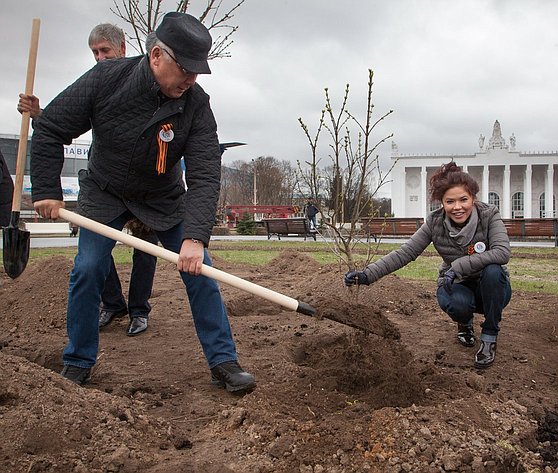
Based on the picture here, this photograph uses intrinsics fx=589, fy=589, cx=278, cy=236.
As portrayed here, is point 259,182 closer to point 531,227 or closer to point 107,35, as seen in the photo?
point 531,227

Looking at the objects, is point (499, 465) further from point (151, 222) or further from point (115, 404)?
point (151, 222)

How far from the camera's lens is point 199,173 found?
3533mm

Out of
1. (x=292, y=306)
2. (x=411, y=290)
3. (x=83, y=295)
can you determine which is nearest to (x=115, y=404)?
(x=83, y=295)

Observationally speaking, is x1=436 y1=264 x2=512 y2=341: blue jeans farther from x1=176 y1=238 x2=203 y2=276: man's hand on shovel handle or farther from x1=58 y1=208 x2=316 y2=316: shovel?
x1=176 y1=238 x2=203 y2=276: man's hand on shovel handle

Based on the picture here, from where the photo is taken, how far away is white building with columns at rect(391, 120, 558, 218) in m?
65.4

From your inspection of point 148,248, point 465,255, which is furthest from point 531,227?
point 148,248

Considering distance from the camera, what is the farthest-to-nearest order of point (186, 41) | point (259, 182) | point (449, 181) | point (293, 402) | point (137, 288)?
point (259, 182)
point (137, 288)
point (449, 181)
point (293, 402)
point (186, 41)

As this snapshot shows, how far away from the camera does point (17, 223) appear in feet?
12.9

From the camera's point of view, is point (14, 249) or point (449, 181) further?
point (449, 181)

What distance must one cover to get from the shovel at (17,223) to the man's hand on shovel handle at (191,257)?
1.24 m

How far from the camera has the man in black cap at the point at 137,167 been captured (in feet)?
11.1

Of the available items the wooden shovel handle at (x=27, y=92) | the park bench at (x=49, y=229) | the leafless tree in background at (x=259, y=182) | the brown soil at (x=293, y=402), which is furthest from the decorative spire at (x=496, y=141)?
the wooden shovel handle at (x=27, y=92)

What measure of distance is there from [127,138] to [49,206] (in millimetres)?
602

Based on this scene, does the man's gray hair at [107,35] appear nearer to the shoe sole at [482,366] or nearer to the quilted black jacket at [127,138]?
the quilted black jacket at [127,138]
